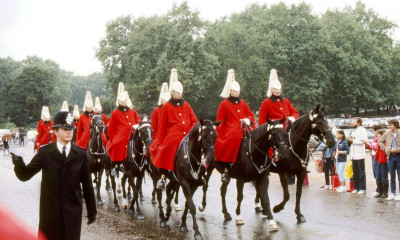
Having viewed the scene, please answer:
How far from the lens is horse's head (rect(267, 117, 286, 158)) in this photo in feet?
29.7

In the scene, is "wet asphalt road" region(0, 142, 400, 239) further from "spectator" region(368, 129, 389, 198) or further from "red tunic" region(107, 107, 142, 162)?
"red tunic" region(107, 107, 142, 162)

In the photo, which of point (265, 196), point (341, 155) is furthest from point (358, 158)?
point (265, 196)

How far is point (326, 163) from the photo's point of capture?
15312mm

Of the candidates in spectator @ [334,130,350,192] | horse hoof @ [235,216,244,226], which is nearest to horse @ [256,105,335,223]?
Answer: horse hoof @ [235,216,244,226]

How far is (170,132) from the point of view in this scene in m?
9.73

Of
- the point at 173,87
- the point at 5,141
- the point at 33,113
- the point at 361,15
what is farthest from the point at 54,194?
the point at 33,113

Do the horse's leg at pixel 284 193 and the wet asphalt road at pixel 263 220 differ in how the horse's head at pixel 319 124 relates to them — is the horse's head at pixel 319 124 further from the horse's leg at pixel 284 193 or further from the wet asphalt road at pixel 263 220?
the wet asphalt road at pixel 263 220

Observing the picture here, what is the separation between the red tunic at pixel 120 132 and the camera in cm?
1192

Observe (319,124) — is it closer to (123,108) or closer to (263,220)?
(263,220)

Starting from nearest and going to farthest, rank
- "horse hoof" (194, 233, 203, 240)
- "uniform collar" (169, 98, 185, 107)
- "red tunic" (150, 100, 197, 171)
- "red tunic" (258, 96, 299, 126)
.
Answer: "horse hoof" (194, 233, 203, 240)
"red tunic" (150, 100, 197, 171)
"uniform collar" (169, 98, 185, 107)
"red tunic" (258, 96, 299, 126)

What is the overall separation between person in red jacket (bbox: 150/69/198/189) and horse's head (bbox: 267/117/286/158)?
1792 millimetres

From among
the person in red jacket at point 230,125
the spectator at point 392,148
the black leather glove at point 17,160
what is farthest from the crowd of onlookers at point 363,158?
the black leather glove at point 17,160

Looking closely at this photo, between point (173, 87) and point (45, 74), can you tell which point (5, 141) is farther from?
point (45, 74)

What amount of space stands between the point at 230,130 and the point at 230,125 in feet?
0.63
